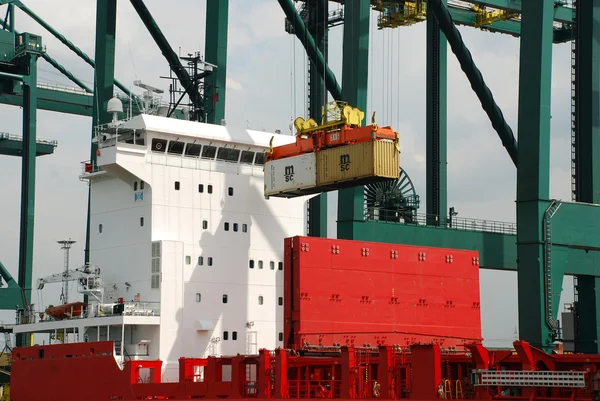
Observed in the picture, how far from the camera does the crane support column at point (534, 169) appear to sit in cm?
2517

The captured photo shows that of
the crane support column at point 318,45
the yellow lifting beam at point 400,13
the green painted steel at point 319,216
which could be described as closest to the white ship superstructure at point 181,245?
the green painted steel at point 319,216

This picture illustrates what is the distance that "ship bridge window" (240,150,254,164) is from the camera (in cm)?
2738

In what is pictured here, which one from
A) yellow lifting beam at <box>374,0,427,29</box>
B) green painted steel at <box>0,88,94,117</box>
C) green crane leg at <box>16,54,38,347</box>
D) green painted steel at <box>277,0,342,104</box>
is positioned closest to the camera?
green painted steel at <box>277,0,342,104</box>

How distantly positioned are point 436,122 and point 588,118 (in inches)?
333

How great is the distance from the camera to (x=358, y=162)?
996 inches

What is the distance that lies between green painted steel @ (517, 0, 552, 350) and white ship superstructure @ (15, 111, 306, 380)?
625cm

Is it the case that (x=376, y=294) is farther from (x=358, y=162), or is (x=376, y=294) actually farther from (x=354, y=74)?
(x=354, y=74)

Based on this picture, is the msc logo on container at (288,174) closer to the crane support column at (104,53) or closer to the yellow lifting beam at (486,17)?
the crane support column at (104,53)

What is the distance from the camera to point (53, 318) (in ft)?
92.2

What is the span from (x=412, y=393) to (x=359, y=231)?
30.3ft

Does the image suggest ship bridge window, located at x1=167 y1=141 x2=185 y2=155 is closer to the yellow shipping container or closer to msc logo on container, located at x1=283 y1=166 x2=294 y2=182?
msc logo on container, located at x1=283 y1=166 x2=294 y2=182

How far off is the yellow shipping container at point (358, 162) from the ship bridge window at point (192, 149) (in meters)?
3.15

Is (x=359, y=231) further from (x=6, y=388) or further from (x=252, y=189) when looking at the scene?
(x=6, y=388)

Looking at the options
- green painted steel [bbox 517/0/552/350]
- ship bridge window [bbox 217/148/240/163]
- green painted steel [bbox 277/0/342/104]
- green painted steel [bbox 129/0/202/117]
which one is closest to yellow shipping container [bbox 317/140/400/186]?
ship bridge window [bbox 217/148/240/163]
